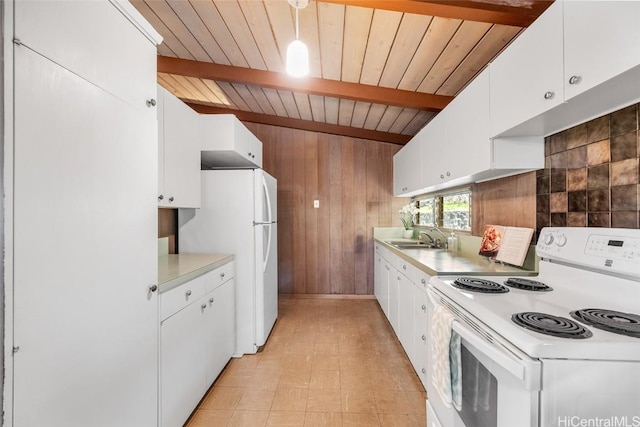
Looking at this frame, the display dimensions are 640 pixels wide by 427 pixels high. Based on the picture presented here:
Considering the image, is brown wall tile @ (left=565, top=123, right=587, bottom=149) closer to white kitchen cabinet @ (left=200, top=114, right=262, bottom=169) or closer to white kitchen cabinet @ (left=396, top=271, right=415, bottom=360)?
white kitchen cabinet @ (left=396, top=271, right=415, bottom=360)

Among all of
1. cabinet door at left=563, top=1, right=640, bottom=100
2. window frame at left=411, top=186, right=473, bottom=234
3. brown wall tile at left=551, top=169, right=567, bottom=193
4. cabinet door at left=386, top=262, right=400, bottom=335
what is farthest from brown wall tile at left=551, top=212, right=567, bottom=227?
cabinet door at left=386, top=262, right=400, bottom=335

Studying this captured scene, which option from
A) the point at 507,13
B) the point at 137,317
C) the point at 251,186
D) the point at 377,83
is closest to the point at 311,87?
the point at 377,83

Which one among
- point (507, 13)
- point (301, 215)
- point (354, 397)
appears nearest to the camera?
point (507, 13)

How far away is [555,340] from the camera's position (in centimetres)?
73

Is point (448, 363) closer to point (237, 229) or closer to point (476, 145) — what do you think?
point (476, 145)

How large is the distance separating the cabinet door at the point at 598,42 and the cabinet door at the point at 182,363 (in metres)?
2.02

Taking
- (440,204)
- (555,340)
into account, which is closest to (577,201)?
(555,340)

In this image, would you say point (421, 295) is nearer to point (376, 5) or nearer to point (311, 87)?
point (376, 5)

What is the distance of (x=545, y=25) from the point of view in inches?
45.4

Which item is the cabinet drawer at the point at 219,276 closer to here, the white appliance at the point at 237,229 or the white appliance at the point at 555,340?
the white appliance at the point at 237,229

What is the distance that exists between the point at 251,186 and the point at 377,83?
1.43 metres

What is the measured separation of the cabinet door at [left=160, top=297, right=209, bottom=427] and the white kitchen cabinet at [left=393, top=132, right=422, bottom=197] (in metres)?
2.29

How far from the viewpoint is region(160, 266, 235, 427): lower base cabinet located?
1.39m

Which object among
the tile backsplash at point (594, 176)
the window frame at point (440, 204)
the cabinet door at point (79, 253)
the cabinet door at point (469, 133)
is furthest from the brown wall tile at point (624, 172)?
the cabinet door at point (79, 253)
